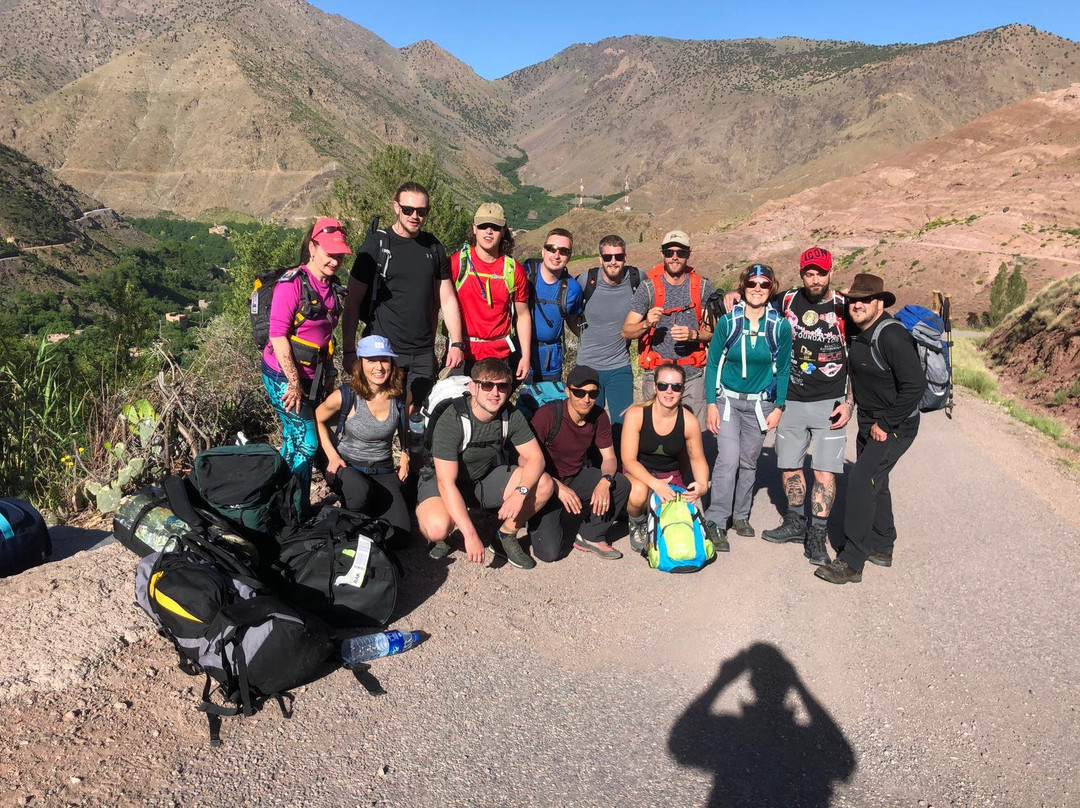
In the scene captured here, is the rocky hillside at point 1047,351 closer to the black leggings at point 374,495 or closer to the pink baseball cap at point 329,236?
the black leggings at point 374,495

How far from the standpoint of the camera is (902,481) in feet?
19.5

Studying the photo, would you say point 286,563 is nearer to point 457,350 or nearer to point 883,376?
point 457,350

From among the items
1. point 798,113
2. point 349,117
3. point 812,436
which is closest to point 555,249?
point 812,436

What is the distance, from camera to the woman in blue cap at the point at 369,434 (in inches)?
152

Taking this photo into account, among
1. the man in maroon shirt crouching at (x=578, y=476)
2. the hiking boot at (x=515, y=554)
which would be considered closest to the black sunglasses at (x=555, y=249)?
the man in maroon shirt crouching at (x=578, y=476)

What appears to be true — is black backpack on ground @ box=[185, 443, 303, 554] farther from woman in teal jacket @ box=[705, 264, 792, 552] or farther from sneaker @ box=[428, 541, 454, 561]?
woman in teal jacket @ box=[705, 264, 792, 552]

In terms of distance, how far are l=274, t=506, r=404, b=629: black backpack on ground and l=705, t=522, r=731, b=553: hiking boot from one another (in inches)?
82.9

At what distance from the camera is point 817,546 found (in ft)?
14.0

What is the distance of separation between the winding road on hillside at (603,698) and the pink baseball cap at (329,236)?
1.86 metres

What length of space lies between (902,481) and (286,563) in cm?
508

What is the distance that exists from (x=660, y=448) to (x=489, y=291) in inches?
58.2

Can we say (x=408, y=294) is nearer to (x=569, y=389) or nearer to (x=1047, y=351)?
(x=569, y=389)

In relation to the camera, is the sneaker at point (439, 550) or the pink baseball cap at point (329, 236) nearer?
the pink baseball cap at point (329, 236)

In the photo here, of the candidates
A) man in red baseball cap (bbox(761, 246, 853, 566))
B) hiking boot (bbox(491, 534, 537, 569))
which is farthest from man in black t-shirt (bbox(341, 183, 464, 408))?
man in red baseball cap (bbox(761, 246, 853, 566))
